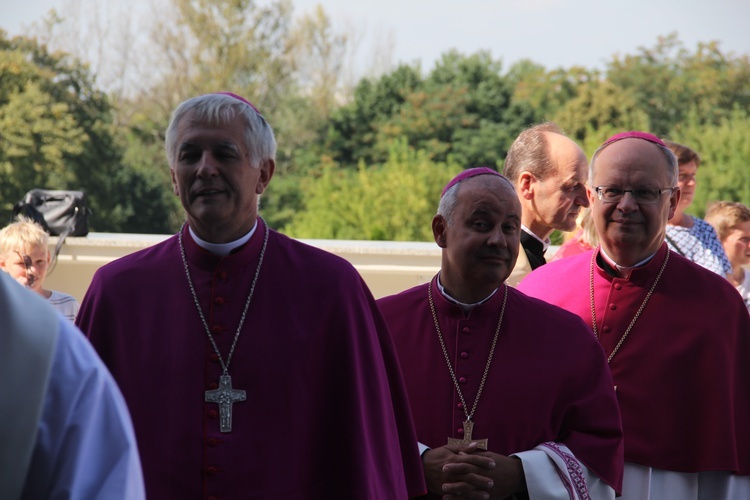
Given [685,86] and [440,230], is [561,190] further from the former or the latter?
[685,86]

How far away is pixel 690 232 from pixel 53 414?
486 centimetres

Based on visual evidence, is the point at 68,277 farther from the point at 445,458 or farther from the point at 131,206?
the point at 131,206

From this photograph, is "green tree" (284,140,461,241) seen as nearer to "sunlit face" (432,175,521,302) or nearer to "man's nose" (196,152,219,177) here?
"sunlit face" (432,175,521,302)

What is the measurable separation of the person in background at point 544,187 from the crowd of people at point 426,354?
0.57 metres

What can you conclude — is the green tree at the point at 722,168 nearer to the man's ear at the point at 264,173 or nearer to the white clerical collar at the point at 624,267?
the white clerical collar at the point at 624,267

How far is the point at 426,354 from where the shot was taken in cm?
365

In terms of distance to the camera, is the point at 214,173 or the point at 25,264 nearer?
the point at 214,173

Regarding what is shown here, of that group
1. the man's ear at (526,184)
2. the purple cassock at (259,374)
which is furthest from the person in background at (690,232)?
the purple cassock at (259,374)

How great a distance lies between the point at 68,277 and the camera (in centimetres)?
913

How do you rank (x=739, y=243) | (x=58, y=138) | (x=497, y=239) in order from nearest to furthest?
1. (x=497, y=239)
2. (x=739, y=243)
3. (x=58, y=138)

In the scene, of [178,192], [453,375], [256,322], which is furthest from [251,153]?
[453,375]

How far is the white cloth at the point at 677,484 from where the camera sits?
12.2 feet

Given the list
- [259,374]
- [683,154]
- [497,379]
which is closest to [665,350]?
[497,379]

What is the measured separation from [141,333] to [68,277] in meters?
6.31
